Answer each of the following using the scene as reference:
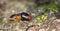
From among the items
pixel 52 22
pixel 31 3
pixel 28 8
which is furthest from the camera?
pixel 31 3

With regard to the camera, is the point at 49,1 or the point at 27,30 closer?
the point at 27,30

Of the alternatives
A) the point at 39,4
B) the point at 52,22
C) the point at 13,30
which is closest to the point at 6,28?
the point at 13,30

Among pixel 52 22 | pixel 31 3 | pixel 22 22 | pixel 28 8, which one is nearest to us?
pixel 52 22

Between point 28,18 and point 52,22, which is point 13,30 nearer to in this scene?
point 28,18

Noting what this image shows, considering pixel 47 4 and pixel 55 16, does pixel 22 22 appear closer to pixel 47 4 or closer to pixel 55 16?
pixel 55 16

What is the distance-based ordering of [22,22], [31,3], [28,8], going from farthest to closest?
[31,3], [28,8], [22,22]

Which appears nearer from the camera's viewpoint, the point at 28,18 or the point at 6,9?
the point at 28,18

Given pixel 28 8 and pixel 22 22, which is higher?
pixel 28 8

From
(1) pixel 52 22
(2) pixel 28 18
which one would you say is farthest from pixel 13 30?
(1) pixel 52 22

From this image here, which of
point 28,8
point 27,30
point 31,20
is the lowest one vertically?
point 27,30
